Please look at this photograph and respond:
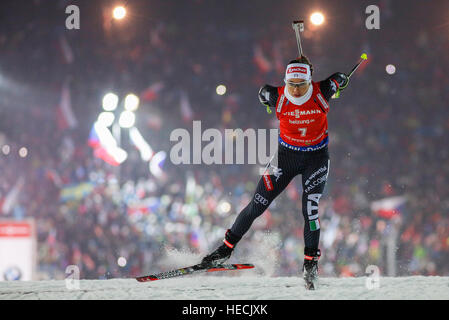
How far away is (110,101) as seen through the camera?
386 inches

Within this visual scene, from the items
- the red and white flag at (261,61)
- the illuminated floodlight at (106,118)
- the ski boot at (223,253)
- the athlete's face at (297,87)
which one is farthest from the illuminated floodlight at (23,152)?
the athlete's face at (297,87)

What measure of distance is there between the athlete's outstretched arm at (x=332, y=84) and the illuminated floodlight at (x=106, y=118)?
22.5ft

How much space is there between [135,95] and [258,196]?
687 cm

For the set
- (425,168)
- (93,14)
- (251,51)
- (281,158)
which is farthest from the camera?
(425,168)

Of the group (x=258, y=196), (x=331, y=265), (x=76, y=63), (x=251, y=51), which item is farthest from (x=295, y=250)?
(x=258, y=196)

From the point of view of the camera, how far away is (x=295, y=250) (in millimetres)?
9734

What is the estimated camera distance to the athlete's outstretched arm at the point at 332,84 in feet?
10.5

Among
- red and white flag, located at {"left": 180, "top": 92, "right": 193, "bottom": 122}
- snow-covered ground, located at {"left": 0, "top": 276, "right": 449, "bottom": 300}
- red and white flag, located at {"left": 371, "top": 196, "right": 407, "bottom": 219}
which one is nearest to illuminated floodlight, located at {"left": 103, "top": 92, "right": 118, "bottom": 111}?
red and white flag, located at {"left": 180, "top": 92, "right": 193, "bottom": 122}

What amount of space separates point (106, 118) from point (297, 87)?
7112 millimetres

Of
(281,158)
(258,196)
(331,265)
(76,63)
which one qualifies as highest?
(76,63)

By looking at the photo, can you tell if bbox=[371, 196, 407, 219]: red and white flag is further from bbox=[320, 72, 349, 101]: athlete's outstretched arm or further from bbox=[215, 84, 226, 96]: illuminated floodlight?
bbox=[320, 72, 349, 101]: athlete's outstretched arm

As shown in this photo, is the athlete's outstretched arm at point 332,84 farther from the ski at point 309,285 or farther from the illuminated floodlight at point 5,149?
the illuminated floodlight at point 5,149
